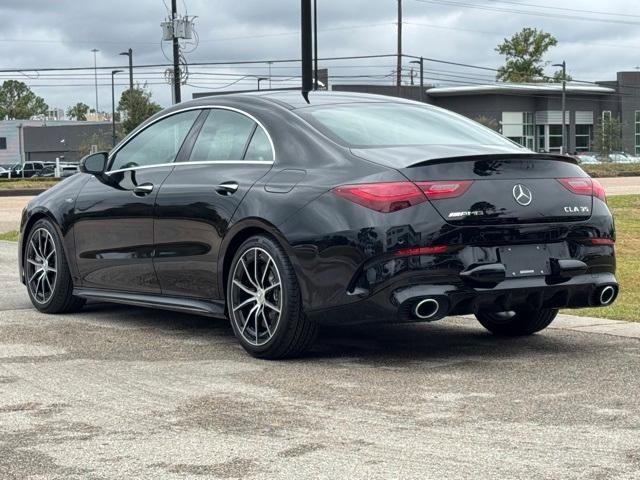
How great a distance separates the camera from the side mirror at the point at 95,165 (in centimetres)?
832

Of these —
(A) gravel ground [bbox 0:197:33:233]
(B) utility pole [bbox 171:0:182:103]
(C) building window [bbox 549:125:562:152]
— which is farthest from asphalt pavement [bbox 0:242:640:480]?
(C) building window [bbox 549:125:562:152]

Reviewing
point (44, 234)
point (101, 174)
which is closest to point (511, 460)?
point (101, 174)

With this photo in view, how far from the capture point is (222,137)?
7461 mm

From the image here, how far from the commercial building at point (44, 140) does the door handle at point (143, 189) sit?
11101cm

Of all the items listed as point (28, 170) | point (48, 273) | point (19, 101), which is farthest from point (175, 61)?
point (19, 101)

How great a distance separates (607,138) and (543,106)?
439 inches

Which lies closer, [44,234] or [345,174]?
[345,174]

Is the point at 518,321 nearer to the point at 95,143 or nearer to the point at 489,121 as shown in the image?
the point at 489,121

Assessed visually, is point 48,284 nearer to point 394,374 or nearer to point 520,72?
point 394,374

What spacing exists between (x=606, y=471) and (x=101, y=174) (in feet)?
16.4

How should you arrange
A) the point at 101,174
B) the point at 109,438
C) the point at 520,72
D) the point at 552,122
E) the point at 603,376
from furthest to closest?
the point at 520,72
the point at 552,122
the point at 101,174
the point at 603,376
the point at 109,438

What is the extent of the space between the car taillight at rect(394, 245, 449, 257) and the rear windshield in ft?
2.69

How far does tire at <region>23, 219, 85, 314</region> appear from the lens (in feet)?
28.3

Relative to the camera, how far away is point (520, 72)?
106 m
